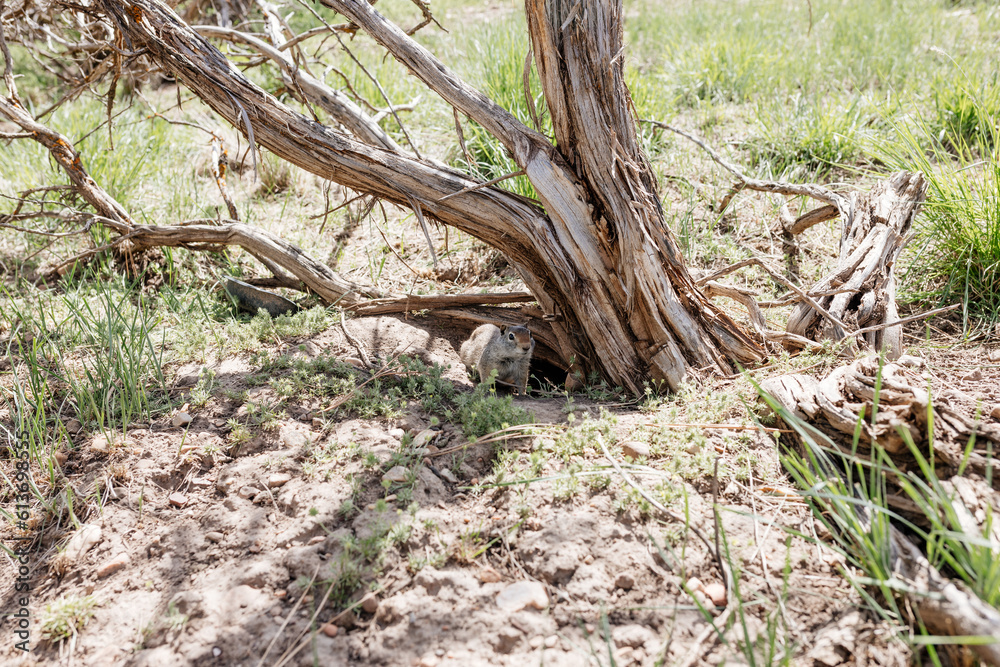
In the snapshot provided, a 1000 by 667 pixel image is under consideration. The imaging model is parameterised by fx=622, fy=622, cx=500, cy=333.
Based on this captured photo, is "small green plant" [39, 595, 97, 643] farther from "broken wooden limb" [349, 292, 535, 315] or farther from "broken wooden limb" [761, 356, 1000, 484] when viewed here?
"broken wooden limb" [761, 356, 1000, 484]

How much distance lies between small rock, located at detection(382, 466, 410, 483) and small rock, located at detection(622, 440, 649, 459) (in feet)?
2.83

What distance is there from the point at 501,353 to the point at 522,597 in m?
2.14

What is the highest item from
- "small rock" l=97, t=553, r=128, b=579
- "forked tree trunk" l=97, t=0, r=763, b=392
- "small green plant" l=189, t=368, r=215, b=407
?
"forked tree trunk" l=97, t=0, r=763, b=392

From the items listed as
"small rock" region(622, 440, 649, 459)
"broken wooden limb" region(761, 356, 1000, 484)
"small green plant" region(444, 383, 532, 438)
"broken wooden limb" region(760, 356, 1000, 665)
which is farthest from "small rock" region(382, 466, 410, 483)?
"broken wooden limb" region(761, 356, 1000, 484)

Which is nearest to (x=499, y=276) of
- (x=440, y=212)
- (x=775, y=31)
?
(x=440, y=212)

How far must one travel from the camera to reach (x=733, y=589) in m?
1.81

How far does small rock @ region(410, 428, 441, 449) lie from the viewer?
8.61 ft

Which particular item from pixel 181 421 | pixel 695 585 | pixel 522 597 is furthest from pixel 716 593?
pixel 181 421

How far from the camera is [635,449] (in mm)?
2441

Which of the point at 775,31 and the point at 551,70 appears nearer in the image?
the point at 551,70

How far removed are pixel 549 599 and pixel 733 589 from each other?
0.54 metres

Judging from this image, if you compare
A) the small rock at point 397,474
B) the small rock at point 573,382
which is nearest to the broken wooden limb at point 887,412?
the small rock at point 573,382

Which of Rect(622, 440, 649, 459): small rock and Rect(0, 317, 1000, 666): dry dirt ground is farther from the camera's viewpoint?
Rect(622, 440, 649, 459): small rock

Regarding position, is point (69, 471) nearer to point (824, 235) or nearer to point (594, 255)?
point (594, 255)
